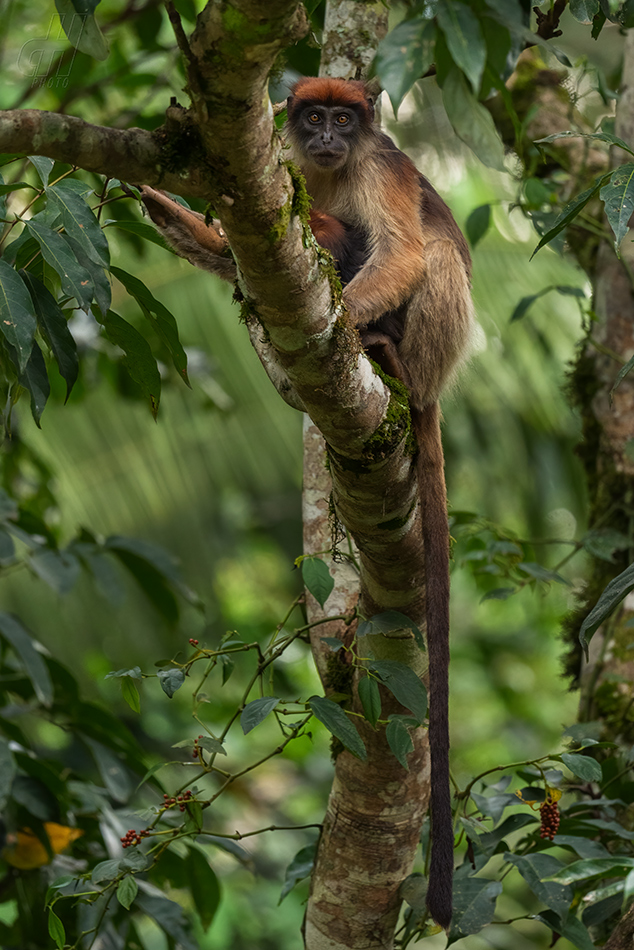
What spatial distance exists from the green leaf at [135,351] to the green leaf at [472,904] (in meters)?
1.39

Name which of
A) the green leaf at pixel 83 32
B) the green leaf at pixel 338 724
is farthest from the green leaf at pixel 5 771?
the green leaf at pixel 83 32

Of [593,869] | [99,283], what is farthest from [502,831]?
[99,283]

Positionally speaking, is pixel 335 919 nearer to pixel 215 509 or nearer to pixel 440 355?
pixel 440 355

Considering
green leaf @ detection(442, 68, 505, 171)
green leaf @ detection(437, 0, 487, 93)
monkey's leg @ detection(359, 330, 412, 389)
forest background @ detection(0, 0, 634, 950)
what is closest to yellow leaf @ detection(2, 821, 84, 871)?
forest background @ detection(0, 0, 634, 950)

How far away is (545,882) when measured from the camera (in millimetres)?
2094

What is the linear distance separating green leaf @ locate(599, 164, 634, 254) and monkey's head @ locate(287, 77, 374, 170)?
4.68ft

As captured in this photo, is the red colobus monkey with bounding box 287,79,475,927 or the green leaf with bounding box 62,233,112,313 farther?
the red colobus monkey with bounding box 287,79,475,927

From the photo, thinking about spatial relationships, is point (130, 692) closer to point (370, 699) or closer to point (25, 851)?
point (370, 699)

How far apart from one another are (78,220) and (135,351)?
39 centimetres

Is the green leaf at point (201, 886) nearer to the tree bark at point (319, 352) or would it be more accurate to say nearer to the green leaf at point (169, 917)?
the green leaf at point (169, 917)

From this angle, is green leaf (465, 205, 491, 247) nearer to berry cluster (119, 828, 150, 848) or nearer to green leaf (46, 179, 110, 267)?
green leaf (46, 179, 110, 267)

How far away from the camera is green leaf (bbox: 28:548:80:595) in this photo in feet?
9.86

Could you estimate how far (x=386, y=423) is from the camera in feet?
6.63

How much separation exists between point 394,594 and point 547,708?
26.5ft
